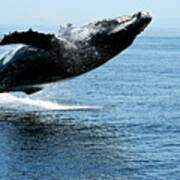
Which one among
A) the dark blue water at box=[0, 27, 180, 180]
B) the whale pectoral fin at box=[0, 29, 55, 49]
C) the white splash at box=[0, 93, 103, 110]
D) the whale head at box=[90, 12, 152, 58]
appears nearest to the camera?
the dark blue water at box=[0, 27, 180, 180]

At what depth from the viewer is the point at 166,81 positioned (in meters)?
27.2

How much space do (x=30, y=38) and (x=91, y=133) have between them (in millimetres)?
2947

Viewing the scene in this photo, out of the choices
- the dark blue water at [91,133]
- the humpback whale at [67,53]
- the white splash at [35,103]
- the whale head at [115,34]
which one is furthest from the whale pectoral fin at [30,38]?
the white splash at [35,103]

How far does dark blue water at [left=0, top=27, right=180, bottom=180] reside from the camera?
462 inches

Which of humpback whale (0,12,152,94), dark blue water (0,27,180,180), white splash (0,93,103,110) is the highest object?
humpback whale (0,12,152,94)

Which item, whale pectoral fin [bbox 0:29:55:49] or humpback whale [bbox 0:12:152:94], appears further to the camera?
humpback whale [bbox 0:12:152:94]

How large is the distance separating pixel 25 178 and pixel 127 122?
5803 millimetres

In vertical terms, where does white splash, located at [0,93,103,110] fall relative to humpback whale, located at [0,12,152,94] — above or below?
below

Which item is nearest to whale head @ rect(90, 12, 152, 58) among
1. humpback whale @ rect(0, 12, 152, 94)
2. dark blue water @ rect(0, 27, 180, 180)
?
humpback whale @ rect(0, 12, 152, 94)

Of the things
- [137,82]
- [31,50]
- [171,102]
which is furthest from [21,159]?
[137,82]

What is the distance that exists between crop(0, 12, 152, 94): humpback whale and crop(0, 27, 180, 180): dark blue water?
1325 millimetres

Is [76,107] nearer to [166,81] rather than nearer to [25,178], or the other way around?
[25,178]

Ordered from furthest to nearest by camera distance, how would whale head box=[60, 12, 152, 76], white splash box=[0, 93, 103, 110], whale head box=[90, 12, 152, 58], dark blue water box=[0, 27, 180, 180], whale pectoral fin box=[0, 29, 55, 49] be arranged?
1. white splash box=[0, 93, 103, 110]
2. whale head box=[60, 12, 152, 76]
3. whale head box=[90, 12, 152, 58]
4. whale pectoral fin box=[0, 29, 55, 49]
5. dark blue water box=[0, 27, 180, 180]

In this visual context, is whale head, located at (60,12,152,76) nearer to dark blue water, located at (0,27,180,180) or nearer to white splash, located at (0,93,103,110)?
dark blue water, located at (0,27,180,180)
